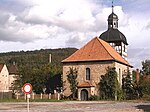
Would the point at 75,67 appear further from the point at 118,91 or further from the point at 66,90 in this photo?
the point at 118,91

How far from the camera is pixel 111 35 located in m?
70.8

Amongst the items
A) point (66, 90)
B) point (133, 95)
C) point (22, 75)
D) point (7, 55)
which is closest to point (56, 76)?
point (22, 75)

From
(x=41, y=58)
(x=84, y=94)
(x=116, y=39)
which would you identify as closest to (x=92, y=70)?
(x=84, y=94)

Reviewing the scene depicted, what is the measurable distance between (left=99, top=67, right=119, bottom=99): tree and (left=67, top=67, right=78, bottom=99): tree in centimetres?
458

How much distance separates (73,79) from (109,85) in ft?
20.8

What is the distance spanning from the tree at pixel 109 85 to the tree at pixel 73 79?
4576mm

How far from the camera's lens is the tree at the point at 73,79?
5822 cm

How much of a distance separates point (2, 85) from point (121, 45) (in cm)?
3337

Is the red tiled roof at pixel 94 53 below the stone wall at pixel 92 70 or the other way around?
the other way around

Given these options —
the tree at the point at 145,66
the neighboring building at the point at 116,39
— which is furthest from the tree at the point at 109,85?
the tree at the point at 145,66

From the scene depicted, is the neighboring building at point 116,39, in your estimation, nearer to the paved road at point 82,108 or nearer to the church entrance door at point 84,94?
the church entrance door at point 84,94

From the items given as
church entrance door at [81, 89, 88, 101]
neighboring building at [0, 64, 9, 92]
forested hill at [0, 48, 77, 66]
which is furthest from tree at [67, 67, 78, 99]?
forested hill at [0, 48, 77, 66]

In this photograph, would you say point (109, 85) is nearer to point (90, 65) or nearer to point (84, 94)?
point (84, 94)

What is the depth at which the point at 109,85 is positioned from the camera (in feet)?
184
